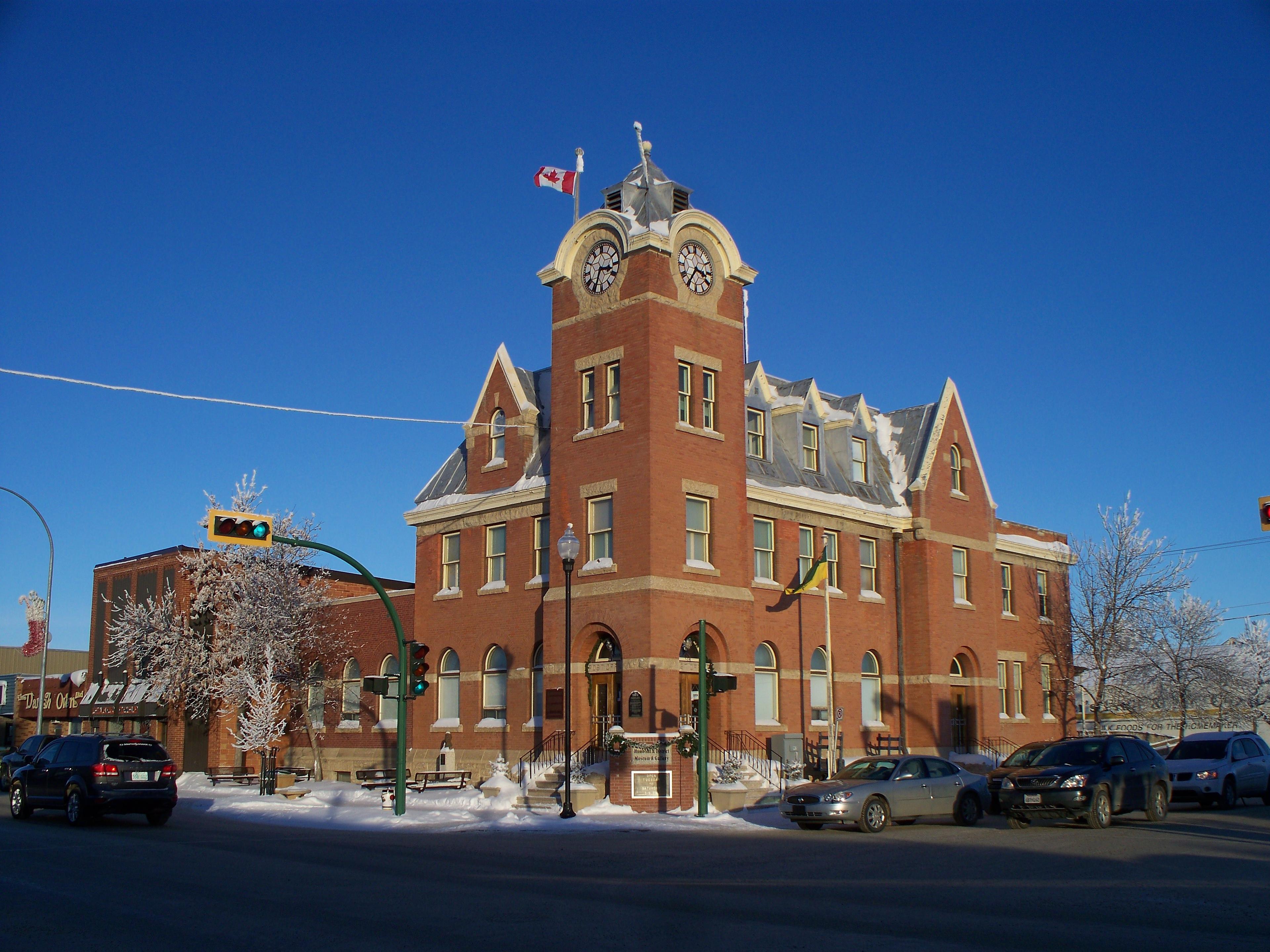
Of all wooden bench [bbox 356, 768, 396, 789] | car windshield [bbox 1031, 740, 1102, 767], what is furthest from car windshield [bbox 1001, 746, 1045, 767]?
wooden bench [bbox 356, 768, 396, 789]

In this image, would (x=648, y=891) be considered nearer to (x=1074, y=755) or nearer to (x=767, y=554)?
(x=1074, y=755)

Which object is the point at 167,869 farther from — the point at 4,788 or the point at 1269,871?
the point at 4,788

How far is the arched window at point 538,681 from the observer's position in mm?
32906

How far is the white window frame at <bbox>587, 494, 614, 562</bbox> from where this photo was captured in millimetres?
30750

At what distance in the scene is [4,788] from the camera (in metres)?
38.2

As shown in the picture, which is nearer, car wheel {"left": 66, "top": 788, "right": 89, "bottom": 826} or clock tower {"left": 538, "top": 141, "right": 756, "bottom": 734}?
car wheel {"left": 66, "top": 788, "right": 89, "bottom": 826}

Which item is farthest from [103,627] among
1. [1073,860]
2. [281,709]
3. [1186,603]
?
[1186,603]

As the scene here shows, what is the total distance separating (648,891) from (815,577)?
63.2 feet

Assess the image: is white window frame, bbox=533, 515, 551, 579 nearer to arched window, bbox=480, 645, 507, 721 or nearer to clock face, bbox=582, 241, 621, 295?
A: arched window, bbox=480, 645, 507, 721

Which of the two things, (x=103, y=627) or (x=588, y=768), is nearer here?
(x=588, y=768)

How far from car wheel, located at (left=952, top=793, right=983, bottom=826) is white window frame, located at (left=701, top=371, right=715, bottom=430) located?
12.3 meters

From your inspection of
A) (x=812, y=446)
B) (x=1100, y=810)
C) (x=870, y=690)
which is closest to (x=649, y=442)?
(x=812, y=446)

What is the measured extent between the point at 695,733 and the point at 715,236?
45.1ft

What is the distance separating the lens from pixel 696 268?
32031 millimetres
